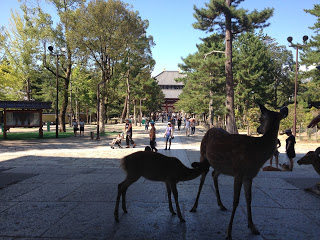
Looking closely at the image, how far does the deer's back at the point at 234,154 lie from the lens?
360cm

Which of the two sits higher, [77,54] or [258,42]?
[258,42]

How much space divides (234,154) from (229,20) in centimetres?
1744

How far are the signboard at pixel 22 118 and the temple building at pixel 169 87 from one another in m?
70.5

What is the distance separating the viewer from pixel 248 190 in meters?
3.66

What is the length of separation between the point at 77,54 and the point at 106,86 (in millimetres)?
4247

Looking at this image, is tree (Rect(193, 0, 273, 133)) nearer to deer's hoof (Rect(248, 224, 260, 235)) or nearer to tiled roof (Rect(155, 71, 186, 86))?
deer's hoof (Rect(248, 224, 260, 235))

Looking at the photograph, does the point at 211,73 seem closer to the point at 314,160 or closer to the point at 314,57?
the point at 314,57

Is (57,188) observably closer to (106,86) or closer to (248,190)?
(248,190)

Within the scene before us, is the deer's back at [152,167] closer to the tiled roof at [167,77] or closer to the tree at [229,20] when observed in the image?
the tree at [229,20]

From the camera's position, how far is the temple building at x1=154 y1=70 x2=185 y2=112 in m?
92.1

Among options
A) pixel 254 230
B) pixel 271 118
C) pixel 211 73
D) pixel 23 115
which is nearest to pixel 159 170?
pixel 254 230

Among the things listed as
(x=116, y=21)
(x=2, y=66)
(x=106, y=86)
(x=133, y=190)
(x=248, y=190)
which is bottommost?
(x=133, y=190)

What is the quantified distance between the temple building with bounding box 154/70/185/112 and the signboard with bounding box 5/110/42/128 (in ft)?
231

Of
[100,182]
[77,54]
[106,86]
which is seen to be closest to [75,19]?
[77,54]
